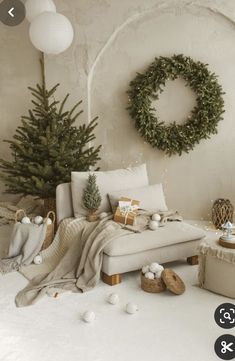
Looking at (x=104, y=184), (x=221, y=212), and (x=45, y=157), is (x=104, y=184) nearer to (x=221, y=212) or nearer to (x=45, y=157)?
(x=45, y=157)

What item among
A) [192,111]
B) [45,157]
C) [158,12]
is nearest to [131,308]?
[45,157]

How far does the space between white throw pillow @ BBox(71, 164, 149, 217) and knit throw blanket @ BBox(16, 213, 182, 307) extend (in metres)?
0.18

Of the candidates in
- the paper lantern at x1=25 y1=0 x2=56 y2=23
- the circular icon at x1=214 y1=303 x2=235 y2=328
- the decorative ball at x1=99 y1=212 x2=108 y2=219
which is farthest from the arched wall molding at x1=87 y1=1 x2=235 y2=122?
the circular icon at x1=214 y1=303 x2=235 y2=328

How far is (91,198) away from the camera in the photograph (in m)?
3.85

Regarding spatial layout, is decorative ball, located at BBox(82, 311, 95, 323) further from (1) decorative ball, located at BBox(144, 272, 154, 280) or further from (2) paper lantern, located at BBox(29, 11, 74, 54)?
(2) paper lantern, located at BBox(29, 11, 74, 54)

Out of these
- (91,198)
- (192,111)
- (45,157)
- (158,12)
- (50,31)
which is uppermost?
(158,12)

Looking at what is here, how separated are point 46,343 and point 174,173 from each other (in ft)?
10.6

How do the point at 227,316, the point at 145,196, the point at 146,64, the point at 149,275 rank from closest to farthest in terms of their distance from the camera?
the point at 227,316 → the point at 149,275 → the point at 145,196 → the point at 146,64

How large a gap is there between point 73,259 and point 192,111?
8.21 feet

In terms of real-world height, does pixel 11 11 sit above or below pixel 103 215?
above

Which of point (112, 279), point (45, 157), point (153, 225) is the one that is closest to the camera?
point (112, 279)

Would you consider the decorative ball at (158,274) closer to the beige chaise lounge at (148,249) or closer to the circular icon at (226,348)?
the beige chaise lounge at (148,249)

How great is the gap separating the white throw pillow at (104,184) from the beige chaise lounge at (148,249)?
0.59m

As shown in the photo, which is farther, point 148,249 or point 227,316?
point 148,249
